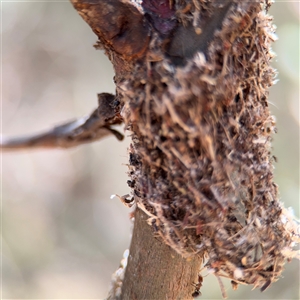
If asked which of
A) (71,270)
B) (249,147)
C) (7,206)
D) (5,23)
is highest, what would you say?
(5,23)

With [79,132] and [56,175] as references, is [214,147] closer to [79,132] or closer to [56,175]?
[79,132]

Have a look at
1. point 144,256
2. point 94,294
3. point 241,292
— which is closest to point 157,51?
point 144,256

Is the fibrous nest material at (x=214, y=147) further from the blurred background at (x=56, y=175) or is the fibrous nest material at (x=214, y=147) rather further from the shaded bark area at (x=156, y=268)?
the blurred background at (x=56, y=175)

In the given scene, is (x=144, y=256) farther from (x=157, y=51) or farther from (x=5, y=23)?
(x=5, y=23)

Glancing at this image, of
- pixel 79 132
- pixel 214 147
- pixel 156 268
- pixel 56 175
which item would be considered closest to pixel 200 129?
pixel 214 147

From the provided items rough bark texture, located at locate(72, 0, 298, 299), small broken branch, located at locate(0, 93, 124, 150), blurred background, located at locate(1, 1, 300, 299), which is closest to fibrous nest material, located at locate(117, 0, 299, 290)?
rough bark texture, located at locate(72, 0, 298, 299)

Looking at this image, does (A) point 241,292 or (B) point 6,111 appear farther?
(B) point 6,111

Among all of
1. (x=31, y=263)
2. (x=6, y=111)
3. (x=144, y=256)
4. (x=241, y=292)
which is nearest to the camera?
(x=144, y=256)
